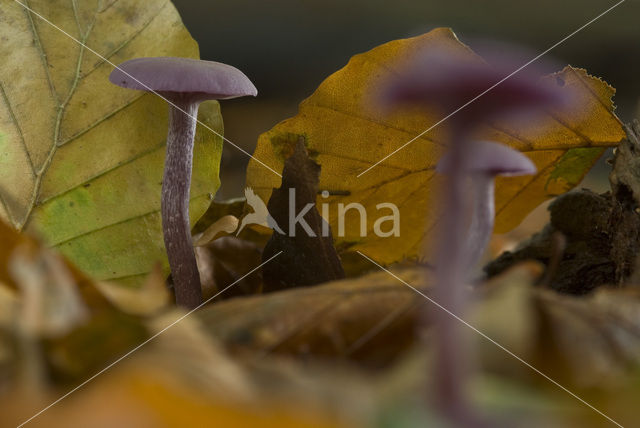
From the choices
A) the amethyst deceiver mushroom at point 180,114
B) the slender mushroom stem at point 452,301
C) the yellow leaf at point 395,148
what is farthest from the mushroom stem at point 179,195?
the slender mushroom stem at point 452,301

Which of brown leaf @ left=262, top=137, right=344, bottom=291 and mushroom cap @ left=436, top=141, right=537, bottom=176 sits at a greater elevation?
mushroom cap @ left=436, top=141, right=537, bottom=176

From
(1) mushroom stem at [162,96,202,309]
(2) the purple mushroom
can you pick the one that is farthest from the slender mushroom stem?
(1) mushroom stem at [162,96,202,309]

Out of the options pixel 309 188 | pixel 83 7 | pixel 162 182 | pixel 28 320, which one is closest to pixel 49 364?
pixel 28 320

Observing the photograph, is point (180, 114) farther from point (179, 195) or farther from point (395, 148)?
point (395, 148)

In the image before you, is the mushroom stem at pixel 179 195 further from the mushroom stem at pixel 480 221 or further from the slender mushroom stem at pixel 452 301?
the slender mushroom stem at pixel 452 301

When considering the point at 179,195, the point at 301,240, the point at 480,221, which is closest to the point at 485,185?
the point at 480,221

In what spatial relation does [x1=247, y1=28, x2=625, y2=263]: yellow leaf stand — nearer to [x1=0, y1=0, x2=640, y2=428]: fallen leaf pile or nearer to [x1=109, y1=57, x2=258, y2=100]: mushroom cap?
[x1=0, y1=0, x2=640, y2=428]: fallen leaf pile
